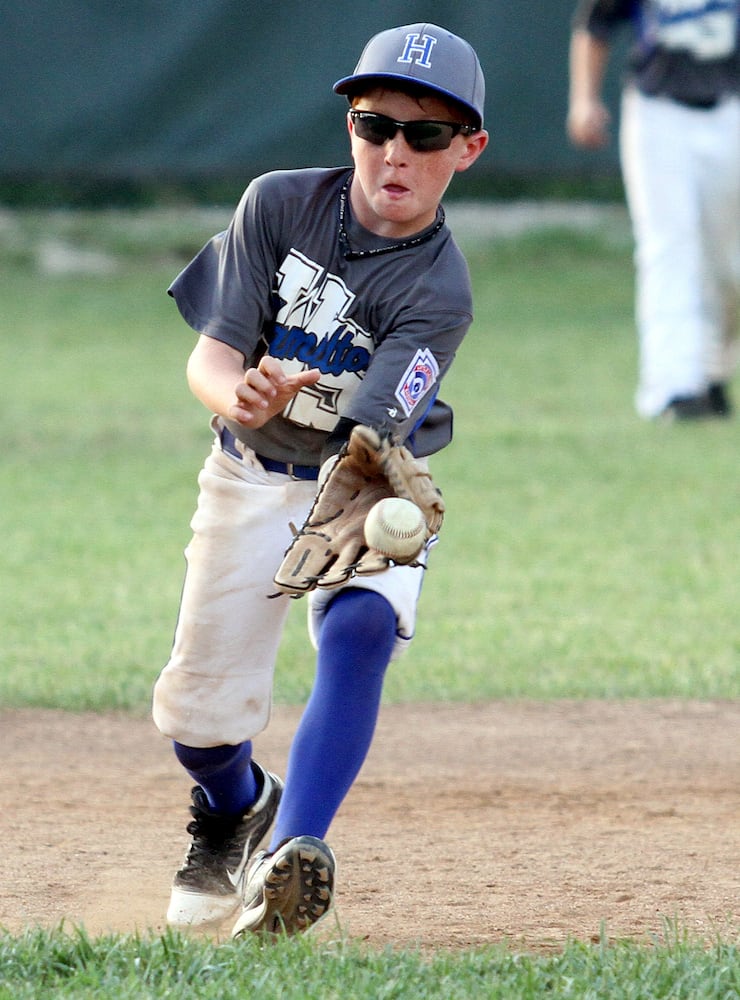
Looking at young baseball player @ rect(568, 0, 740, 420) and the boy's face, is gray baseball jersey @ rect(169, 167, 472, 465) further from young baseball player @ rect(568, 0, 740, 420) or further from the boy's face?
young baseball player @ rect(568, 0, 740, 420)

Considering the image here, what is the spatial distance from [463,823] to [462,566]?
230cm

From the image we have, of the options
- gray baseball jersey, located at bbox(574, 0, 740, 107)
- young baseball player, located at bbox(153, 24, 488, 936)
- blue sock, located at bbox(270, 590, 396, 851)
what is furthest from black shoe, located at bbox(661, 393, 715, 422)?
blue sock, located at bbox(270, 590, 396, 851)

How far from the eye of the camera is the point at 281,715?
13.9ft

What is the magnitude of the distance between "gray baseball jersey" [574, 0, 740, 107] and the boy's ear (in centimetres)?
516

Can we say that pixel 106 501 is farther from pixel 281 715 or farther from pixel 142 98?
pixel 142 98

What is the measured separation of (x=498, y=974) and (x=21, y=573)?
3384 mm

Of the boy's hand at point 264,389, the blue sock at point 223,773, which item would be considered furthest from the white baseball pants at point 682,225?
the boy's hand at point 264,389

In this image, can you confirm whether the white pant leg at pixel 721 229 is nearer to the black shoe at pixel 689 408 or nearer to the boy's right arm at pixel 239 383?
the black shoe at pixel 689 408

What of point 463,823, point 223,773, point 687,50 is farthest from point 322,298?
point 687,50

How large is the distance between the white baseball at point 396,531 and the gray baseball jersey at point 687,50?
5.68 metres

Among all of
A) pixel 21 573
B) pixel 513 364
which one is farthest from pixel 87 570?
pixel 513 364

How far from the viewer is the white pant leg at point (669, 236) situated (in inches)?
305

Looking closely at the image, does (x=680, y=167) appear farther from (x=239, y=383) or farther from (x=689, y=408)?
(x=239, y=383)

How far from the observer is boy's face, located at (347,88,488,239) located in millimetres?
2707
